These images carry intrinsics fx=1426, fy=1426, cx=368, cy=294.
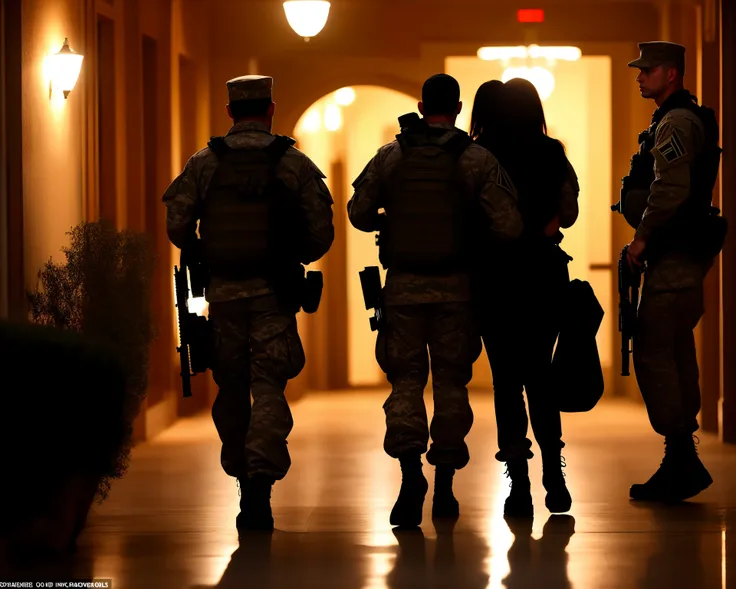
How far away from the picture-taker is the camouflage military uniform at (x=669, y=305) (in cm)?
573

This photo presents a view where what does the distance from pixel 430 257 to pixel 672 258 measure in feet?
3.68

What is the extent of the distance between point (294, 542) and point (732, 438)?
370cm

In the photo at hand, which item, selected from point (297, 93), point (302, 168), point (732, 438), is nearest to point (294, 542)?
point (302, 168)

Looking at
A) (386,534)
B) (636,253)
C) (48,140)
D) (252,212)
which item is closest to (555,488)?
(386,534)

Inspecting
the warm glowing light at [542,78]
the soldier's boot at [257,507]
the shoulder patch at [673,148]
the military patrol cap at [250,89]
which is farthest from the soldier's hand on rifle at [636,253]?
the warm glowing light at [542,78]

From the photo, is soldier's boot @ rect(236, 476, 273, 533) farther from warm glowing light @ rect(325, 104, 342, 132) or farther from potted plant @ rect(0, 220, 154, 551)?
warm glowing light @ rect(325, 104, 342, 132)

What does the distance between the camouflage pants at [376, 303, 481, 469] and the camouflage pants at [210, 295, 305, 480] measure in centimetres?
38

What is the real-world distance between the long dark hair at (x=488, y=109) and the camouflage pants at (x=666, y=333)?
0.92 meters

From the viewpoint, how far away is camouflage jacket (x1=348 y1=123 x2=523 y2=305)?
538 centimetres

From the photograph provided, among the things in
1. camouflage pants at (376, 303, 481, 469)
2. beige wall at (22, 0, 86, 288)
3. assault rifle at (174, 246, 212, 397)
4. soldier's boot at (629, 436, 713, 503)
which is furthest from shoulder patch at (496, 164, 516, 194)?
beige wall at (22, 0, 86, 288)

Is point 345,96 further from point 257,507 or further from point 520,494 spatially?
point 257,507

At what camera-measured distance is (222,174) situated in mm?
5406

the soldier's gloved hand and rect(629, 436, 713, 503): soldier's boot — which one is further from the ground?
the soldier's gloved hand

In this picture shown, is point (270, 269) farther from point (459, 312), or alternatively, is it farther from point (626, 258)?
point (626, 258)
